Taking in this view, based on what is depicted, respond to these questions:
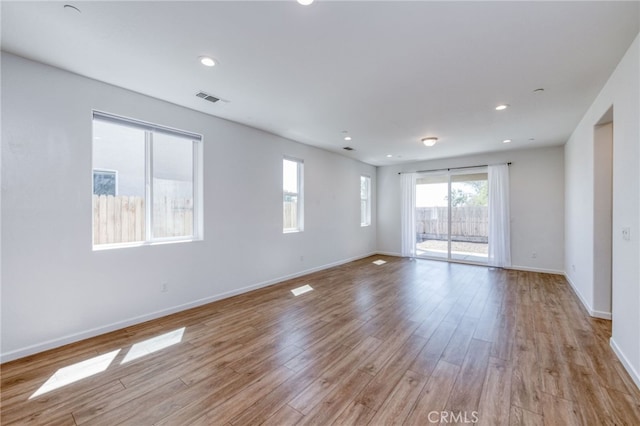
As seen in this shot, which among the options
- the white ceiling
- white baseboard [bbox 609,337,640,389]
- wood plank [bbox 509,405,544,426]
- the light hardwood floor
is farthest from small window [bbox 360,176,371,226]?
wood plank [bbox 509,405,544,426]

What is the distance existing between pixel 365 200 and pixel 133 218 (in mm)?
5894

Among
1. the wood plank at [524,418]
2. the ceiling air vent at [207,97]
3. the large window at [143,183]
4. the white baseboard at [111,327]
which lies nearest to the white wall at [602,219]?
the wood plank at [524,418]

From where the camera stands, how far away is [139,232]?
327 centimetres

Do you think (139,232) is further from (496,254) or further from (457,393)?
(496,254)

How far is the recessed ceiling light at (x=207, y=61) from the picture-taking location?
2.39 metres

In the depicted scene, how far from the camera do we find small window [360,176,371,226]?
769cm

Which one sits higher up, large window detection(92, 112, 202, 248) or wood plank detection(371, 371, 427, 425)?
large window detection(92, 112, 202, 248)

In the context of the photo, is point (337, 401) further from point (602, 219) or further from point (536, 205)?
point (536, 205)

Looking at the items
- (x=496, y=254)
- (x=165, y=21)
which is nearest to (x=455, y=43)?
(x=165, y=21)

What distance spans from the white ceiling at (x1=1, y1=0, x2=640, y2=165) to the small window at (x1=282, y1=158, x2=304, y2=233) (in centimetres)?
162

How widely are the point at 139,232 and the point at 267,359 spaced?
2.26 metres
